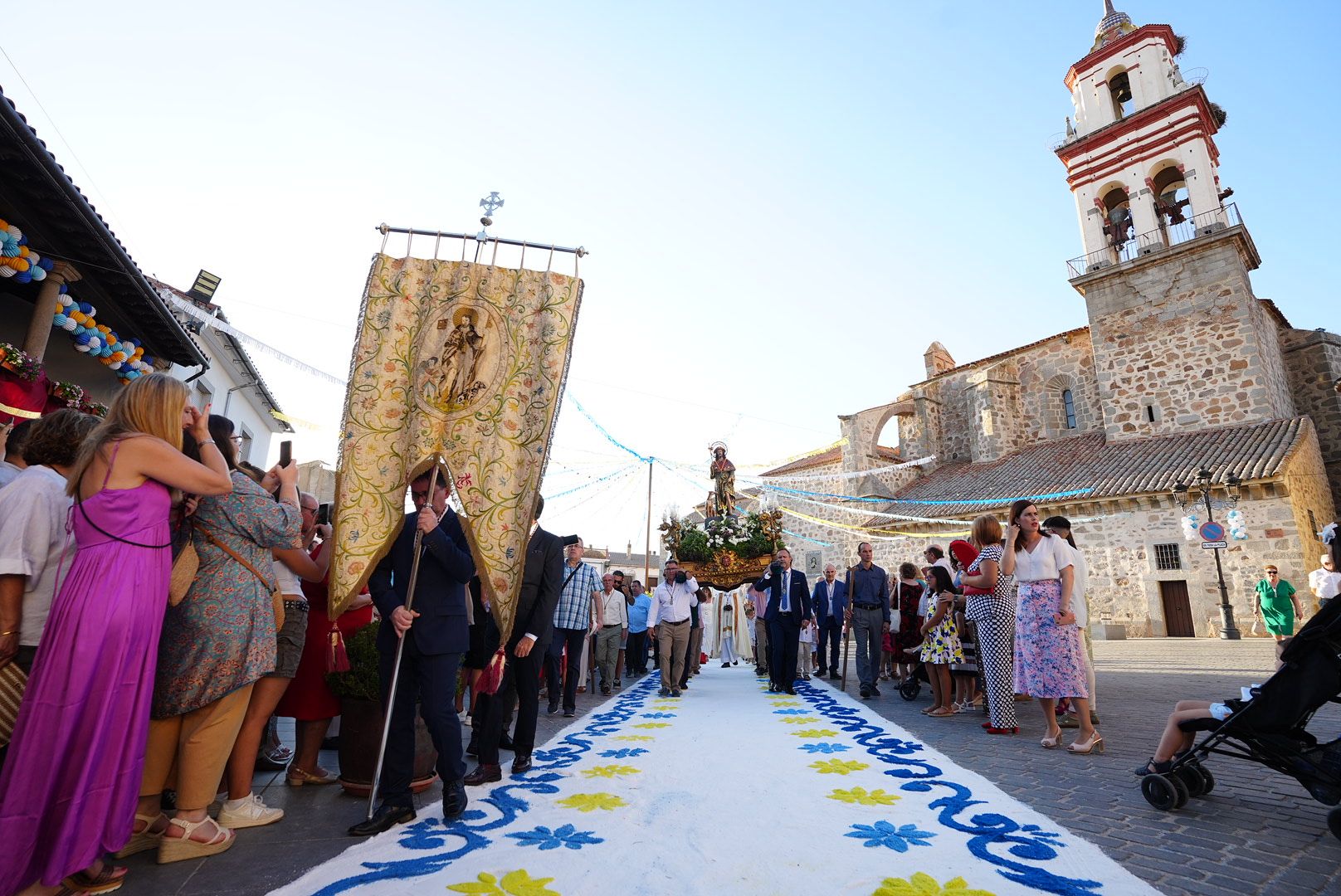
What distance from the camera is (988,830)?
116 inches

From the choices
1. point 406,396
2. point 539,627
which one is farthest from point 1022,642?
point 406,396

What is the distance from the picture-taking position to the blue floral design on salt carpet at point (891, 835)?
2797 millimetres

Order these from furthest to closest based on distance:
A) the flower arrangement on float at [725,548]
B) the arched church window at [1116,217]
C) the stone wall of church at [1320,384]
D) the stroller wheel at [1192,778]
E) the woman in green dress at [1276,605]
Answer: the arched church window at [1116,217], the stone wall of church at [1320,384], the woman in green dress at [1276,605], the flower arrangement on float at [725,548], the stroller wheel at [1192,778]

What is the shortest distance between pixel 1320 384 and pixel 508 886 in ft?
91.6

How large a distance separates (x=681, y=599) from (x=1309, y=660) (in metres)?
7.18

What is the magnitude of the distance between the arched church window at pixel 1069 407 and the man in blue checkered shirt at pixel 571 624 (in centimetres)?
2230

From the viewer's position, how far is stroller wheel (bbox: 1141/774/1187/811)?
3227 mm

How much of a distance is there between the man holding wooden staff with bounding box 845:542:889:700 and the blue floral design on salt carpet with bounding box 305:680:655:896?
16.1 ft

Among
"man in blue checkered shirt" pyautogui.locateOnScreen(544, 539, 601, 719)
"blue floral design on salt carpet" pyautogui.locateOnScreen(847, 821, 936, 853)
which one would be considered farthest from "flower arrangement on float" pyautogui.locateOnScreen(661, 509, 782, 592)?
"blue floral design on salt carpet" pyautogui.locateOnScreen(847, 821, 936, 853)

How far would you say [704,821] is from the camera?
3.19 m

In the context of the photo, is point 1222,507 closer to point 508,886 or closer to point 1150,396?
point 1150,396

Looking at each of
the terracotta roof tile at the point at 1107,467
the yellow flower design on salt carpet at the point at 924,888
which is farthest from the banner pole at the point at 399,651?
the terracotta roof tile at the point at 1107,467

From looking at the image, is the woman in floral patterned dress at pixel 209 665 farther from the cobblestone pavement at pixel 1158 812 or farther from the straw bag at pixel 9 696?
the cobblestone pavement at pixel 1158 812

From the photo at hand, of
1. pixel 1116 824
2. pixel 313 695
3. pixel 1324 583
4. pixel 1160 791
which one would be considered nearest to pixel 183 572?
pixel 313 695
